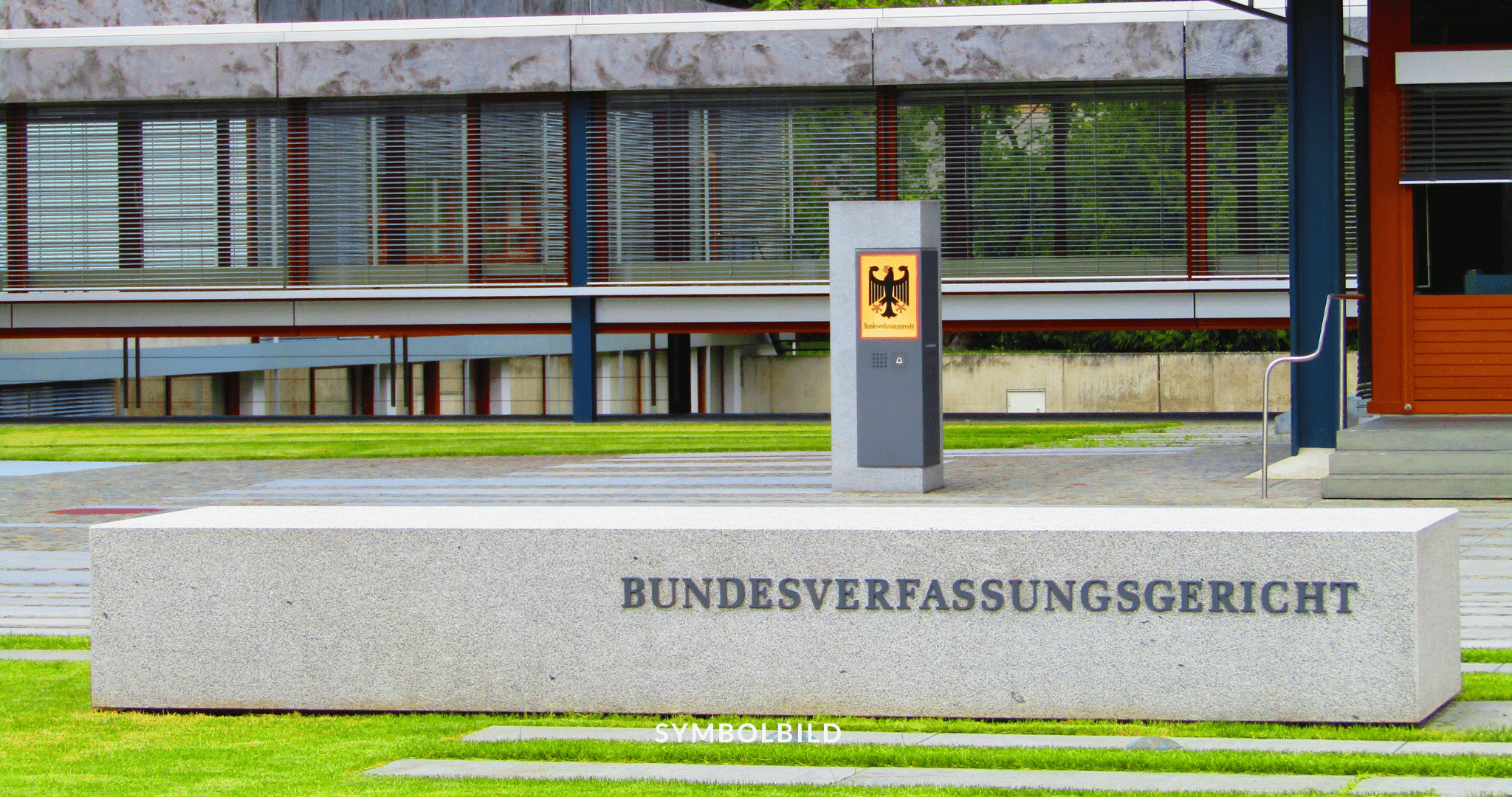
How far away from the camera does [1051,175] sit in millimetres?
26297

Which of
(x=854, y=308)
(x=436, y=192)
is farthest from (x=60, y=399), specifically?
(x=854, y=308)

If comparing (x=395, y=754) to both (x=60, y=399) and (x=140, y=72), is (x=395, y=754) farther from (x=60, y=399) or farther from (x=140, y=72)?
(x=60, y=399)

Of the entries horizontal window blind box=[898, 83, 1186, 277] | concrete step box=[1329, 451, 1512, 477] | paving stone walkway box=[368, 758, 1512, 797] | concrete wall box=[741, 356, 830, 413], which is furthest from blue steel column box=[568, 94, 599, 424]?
paving stone walkway box=[368, 758, 1512, 797]

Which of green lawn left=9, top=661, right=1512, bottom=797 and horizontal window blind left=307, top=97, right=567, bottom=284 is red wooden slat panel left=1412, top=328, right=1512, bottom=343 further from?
horizontal window blind left=307, top=97, right=567, bottom=284

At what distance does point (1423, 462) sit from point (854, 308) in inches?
195

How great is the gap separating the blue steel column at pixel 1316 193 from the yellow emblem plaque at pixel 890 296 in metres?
3.96

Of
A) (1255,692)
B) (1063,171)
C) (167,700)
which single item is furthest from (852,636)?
(1063,171)

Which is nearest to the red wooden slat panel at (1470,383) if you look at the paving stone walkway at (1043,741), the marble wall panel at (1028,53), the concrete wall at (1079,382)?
the paving stone walkway at (1043,741)

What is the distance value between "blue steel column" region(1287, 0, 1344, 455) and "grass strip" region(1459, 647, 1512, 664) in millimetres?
8196

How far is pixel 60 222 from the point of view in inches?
1109

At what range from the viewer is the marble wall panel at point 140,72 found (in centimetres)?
2698

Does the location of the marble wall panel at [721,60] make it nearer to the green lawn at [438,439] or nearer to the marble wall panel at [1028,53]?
the marble wall panel at [1028,53]
